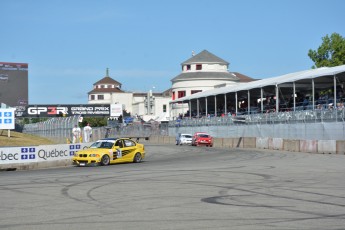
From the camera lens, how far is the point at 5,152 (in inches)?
1030

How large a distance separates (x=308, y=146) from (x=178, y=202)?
24952 mm

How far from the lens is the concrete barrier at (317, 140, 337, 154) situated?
108 feet

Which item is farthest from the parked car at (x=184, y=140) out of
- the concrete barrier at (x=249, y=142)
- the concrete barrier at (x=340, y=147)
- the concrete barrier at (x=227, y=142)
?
the concrete barrier at (x=340, y=147)

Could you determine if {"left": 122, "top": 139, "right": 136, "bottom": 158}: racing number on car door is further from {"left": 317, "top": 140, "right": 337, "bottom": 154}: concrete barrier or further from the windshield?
{"left": 317, "top": 140, "right": 337, "bottom": 154}: concrete barrier

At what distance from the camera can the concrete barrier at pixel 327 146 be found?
108 feet

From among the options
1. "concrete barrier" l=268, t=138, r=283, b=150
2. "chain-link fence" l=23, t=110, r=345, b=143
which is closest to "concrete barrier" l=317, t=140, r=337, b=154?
"chain-link fence" l=23, t=110, r=345, b=143

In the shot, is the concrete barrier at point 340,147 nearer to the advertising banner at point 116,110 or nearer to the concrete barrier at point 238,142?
the concrete barrier at point 238,142

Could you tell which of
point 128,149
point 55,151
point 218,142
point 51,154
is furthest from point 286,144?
point 51,154

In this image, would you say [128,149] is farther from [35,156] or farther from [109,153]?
[35,156]

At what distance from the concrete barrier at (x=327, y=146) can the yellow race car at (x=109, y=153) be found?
11.3m

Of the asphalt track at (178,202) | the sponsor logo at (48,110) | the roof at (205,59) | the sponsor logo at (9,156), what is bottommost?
the asphalt track at (178,202)

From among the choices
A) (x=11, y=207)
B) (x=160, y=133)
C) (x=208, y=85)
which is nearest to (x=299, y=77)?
(x=160, y=133)

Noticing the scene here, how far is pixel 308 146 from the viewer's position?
35688 millimetres

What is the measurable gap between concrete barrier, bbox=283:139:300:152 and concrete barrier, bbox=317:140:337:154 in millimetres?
2703
